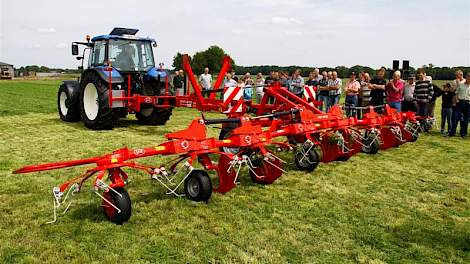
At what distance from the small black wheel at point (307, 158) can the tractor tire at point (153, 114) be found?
189 inches

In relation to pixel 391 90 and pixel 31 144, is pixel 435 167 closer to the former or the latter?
pixel 391 90

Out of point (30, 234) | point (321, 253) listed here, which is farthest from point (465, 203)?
point (30, 234)

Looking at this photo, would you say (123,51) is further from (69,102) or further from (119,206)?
(119,206)

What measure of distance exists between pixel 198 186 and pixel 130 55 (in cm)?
610

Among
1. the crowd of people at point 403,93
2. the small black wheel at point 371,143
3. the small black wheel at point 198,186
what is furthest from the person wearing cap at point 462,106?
the small black wheel at point 198,186

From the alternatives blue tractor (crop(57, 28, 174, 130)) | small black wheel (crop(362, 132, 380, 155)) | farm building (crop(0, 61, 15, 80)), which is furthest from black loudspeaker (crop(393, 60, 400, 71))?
farm building (crop(0, 61, 15, 80))

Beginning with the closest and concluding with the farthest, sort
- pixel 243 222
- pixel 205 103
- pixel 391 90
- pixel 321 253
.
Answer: pixel 321 253
pixel 243 222
pixel 205 103
pixel 391 90

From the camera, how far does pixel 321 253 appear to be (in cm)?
338

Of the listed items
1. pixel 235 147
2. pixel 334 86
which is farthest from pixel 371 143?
pixel 334 86

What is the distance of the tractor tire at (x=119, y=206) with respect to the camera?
3809 millimetres

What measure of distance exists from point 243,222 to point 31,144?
497 cm

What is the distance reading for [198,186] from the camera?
4496 mm

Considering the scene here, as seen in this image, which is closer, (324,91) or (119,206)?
(119,206)

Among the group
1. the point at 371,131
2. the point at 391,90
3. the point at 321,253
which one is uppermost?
the point at 391,90
